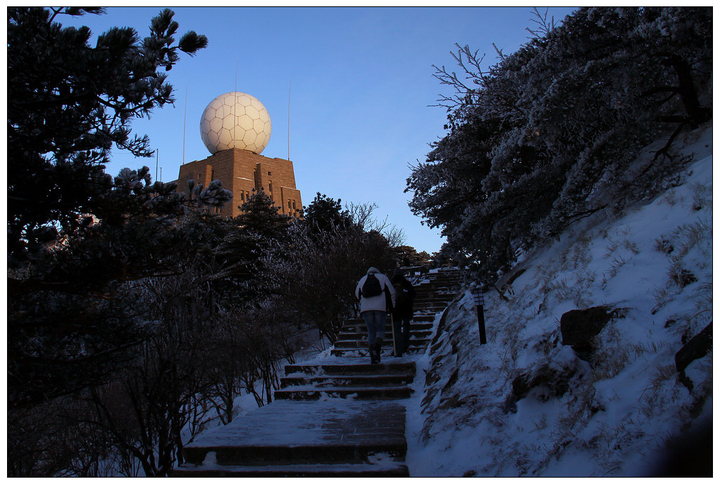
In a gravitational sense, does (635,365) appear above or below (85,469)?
above

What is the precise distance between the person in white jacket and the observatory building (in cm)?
2918

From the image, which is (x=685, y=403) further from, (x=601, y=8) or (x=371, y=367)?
(x=601, y=8)

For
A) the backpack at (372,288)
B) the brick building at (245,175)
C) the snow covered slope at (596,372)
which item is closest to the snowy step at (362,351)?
the backpack at (372,288)

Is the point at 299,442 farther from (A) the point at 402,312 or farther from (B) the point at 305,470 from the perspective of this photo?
(A) the point at 402,312

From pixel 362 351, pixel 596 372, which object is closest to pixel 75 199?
pixel 596 372

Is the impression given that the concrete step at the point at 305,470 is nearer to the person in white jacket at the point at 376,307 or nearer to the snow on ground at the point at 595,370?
Result: the snow on ground at the point at 595,370

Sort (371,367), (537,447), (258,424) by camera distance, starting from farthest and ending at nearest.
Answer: (371,367) < (258,424) < (537,447)

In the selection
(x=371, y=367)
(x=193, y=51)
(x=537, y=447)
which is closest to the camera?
(x=537, y=447)

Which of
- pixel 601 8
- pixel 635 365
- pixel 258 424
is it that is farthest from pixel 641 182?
pixel 258 424

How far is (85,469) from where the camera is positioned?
732 cm

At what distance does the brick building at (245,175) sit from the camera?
37750 mm

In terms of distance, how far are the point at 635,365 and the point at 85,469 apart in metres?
8.28

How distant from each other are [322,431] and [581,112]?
5477 millimetres

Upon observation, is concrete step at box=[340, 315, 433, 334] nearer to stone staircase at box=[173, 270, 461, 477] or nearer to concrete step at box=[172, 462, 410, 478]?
stone staircase at box=[173, 270, 461, 477]
